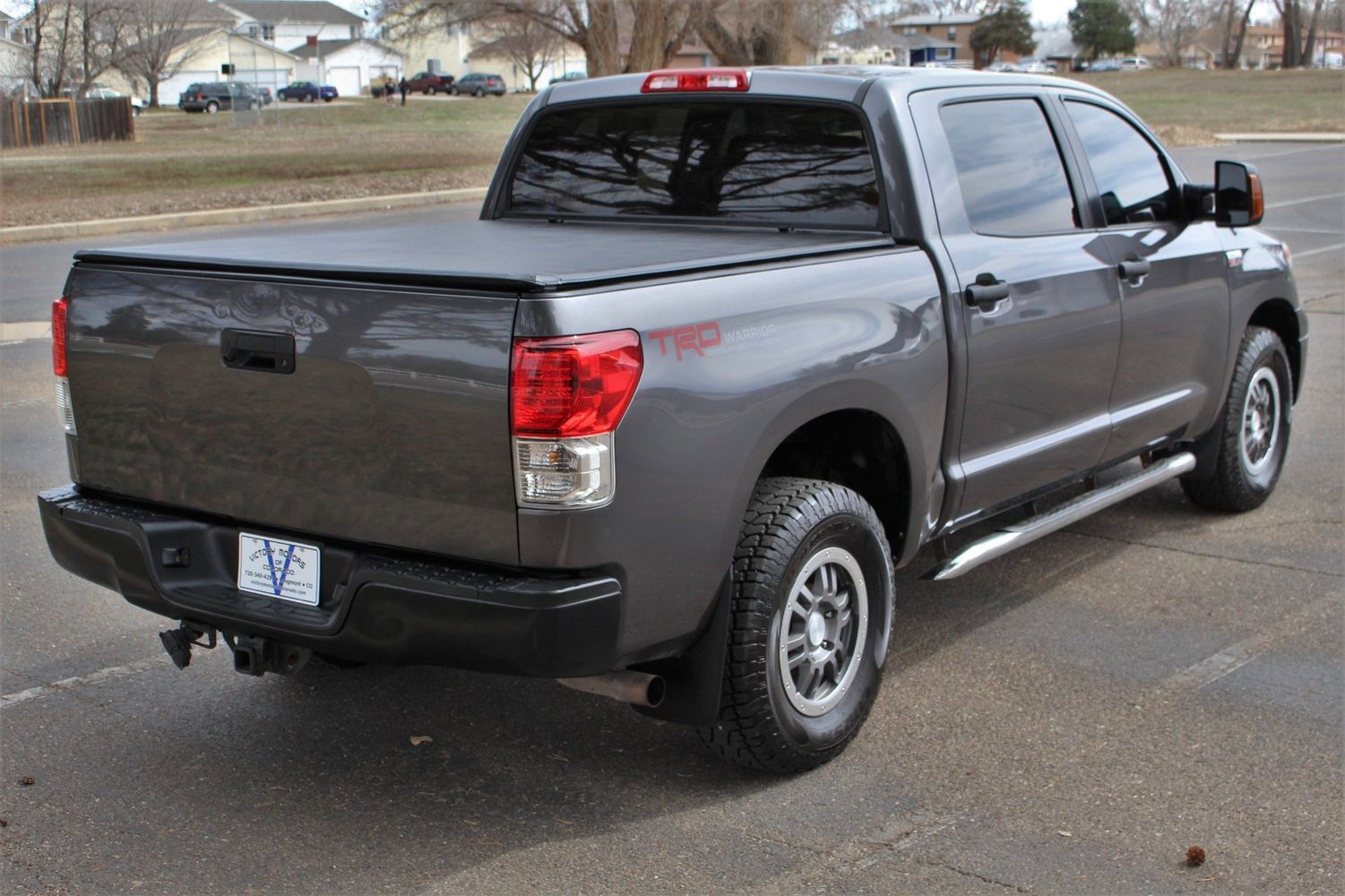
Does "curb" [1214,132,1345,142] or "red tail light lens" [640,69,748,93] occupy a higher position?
"curb" [1214,132,1345,142]

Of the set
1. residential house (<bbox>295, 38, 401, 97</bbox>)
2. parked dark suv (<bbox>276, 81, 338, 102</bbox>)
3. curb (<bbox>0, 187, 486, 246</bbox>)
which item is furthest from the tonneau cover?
residential house (<bbox>295, 38, 401, 97</bbox>)

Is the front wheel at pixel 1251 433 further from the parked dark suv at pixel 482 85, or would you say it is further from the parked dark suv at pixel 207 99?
the parked dark suv at pixel 482 85

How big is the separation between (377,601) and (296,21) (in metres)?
128

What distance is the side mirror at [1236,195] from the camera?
562 centimetres

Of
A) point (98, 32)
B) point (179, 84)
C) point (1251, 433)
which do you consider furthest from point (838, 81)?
point (179, 84)

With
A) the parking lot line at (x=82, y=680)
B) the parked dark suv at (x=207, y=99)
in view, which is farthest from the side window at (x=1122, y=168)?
the parked dark suv at (x=207, y=99)

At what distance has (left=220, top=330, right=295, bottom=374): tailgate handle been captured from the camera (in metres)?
3.52

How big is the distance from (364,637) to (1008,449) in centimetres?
230

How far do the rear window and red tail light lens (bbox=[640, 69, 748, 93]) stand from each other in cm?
5

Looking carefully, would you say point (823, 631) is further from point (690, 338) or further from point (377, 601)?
point (377, 601)

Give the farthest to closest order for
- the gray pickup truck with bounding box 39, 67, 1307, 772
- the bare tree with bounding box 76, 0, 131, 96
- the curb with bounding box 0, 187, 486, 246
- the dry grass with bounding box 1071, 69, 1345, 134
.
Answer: the dry grass with bounding box 1071, 69, 1345, 134 < the bare tree with bounding box 76, 0, 131, 96 < the curb with bounding box 0, 187, 486, 246 < the gray pickup truck with bounding box 39, 67, 1307, 772

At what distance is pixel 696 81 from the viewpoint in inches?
194

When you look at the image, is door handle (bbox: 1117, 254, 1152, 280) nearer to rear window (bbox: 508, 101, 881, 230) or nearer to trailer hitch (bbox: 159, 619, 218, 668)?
rear window (bbox: 508, 101, 881, 230)

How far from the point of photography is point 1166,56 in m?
138
